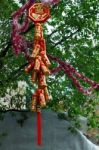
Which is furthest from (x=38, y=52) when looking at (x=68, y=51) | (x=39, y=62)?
(x=68, y=51)

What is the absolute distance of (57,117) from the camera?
8.15 metres

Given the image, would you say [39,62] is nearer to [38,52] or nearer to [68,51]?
[38,52]

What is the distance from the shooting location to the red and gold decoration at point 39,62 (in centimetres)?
561

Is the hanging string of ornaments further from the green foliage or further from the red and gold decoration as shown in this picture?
the green foliage

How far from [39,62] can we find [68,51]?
93.2 inches

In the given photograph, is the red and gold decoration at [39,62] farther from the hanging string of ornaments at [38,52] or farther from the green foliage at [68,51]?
the green foliage at [68,51]

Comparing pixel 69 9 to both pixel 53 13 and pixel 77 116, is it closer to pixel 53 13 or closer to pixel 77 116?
pixel 53 13

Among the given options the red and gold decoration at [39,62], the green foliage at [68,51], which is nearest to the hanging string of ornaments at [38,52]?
the red and gold decoration at [39,62]

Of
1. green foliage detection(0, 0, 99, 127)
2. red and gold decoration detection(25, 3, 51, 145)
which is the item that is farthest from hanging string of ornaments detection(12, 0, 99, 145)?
green foliage detection(0, 0, 99, 127)

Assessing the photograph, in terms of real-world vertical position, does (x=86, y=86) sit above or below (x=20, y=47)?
below

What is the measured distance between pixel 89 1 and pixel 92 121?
1.72m

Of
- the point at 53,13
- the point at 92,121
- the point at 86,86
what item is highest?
the point at 53,13

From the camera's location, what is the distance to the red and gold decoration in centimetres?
561

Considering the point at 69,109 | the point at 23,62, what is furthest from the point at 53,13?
the point at 69,109
